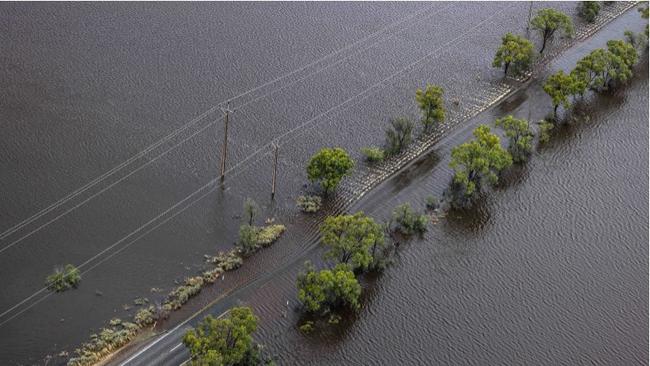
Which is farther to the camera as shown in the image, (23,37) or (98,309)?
(23,37)

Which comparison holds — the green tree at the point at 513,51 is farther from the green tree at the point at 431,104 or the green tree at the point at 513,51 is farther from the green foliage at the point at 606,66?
the green tree at the point at 431,104

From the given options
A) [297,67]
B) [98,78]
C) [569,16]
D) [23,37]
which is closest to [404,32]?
[297,67]

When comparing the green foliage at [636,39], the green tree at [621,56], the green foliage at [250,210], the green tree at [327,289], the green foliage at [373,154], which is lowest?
the green tree at [327,289]

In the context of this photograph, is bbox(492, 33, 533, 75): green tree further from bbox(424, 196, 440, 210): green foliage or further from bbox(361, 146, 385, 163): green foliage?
bbox(424, 196, 440, 210): green foliage

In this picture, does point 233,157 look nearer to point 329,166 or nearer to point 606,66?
point 329,166

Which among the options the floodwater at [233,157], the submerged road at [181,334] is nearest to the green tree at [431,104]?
the floodwater at [233,157]

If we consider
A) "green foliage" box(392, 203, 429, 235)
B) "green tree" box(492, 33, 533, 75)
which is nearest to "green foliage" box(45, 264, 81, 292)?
"green foliage" box(392, 203, 429, 235)

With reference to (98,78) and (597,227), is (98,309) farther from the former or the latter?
→ (597,227)
